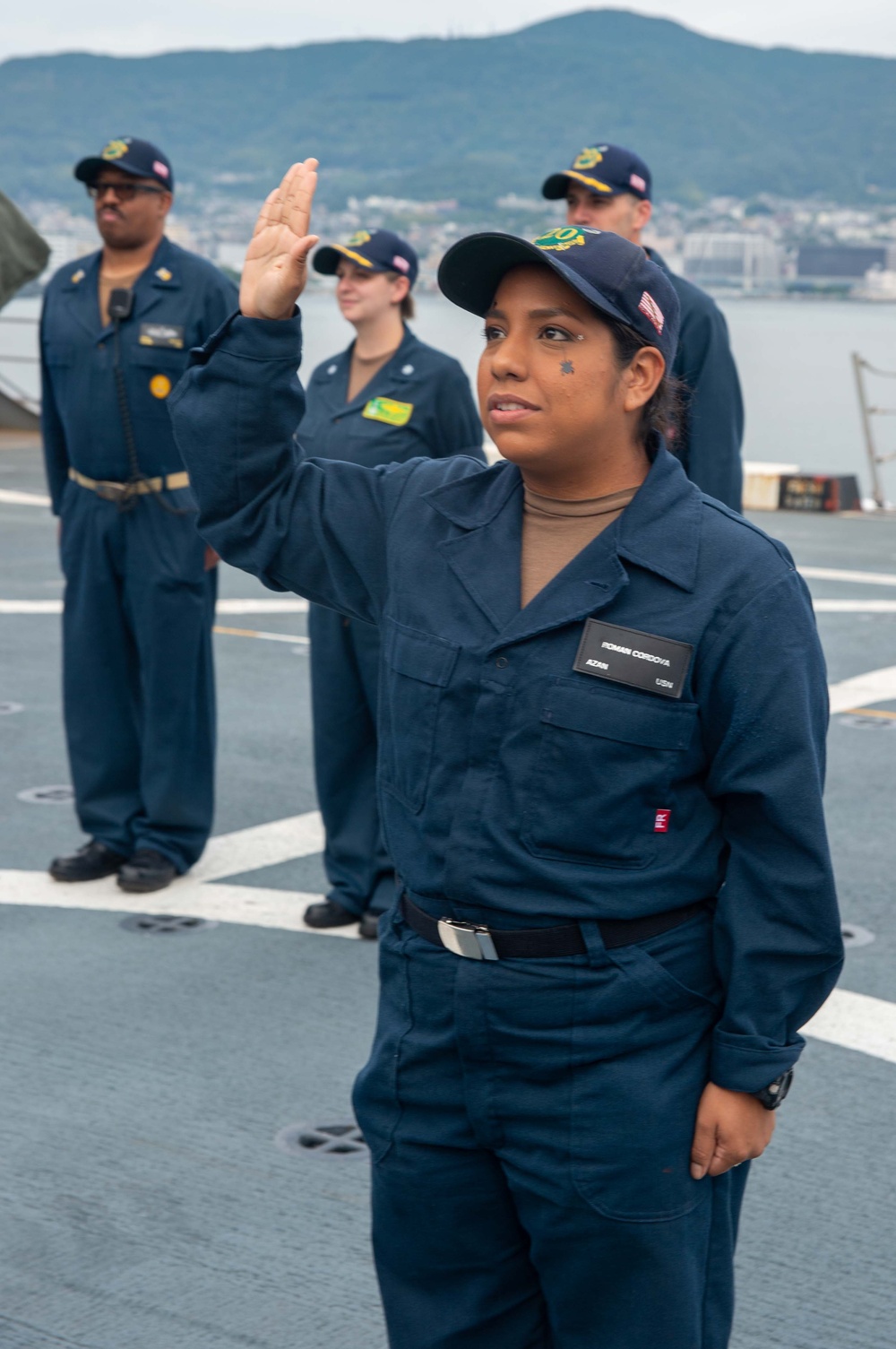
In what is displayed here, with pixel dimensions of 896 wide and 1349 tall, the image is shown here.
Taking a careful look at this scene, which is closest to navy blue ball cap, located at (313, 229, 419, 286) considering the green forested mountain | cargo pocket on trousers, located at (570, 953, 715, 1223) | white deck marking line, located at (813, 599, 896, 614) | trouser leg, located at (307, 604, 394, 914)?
trouser leg, located at (307, 604, 394, 914)

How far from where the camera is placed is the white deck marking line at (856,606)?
10.9 meters

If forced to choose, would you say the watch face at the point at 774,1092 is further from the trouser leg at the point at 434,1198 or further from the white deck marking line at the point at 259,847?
the white deck marking line at the point at 259,847

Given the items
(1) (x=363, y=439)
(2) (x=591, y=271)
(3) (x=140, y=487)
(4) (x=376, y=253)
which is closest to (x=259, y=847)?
(3) (x=140, y=487)

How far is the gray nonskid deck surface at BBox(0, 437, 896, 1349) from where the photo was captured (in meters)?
3.05

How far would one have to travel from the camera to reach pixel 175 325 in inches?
209

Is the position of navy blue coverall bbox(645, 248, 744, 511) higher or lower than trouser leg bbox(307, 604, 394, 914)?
higher

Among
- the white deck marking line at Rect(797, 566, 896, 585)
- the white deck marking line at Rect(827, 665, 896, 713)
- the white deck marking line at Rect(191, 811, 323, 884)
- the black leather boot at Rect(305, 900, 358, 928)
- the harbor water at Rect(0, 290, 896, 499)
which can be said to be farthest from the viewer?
the harbor water at Rect(0, 290, 896, 499)

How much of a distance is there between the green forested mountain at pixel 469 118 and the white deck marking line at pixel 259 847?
190 feet

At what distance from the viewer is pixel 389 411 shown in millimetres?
4949

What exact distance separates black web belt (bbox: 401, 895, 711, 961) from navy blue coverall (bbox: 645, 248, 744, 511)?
2.80 m

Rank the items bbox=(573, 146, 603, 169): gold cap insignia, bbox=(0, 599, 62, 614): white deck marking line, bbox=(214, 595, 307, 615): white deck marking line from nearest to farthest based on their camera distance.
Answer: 1. bbox=(573, 146, 603, 169): gold cap insignia
2. bbox=(0, 599, 62, 614): white deck marking line
3. bbox=(214, 595, 307, 615): white deck marking line

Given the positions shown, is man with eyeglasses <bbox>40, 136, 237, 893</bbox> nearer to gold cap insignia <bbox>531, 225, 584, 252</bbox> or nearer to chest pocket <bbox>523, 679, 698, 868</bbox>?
gold cap insignia <bbox>531, 225, 584, 252</bbox>

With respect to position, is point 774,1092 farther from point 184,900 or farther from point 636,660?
point 184,900

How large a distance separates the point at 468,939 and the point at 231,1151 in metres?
1.79
